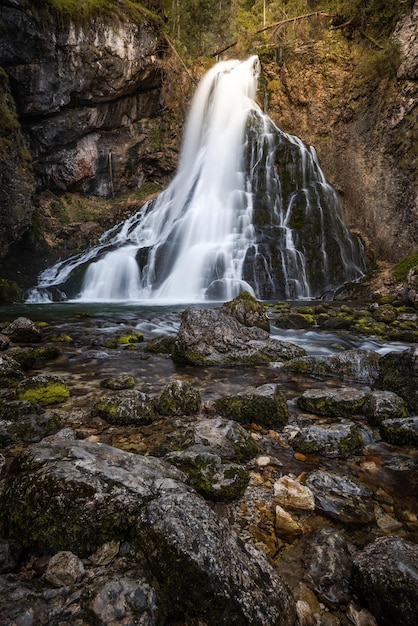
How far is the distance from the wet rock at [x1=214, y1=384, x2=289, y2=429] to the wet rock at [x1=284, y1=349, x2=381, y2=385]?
1.79 meters

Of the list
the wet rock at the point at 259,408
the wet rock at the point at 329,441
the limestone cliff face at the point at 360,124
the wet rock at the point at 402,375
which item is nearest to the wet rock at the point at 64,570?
the wet rock at the point at 329,441

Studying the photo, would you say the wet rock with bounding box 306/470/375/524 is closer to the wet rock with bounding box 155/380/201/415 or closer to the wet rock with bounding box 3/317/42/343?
the wet rock with bounding box 155/380/201/415

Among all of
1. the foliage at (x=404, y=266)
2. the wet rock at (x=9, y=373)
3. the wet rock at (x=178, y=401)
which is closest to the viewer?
the wet rock at (x=178, y=401)

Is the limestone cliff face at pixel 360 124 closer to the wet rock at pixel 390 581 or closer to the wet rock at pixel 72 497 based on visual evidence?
the wet rock at pixel 390 581

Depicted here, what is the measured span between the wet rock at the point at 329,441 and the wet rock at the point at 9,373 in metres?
3.55

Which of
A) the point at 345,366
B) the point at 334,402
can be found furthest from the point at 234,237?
the point at 334,402

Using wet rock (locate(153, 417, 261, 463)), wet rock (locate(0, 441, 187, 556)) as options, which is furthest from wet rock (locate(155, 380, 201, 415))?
wet rock (locate(0, 441, 187, 556))

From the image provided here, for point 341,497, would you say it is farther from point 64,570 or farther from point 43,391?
point 43,391

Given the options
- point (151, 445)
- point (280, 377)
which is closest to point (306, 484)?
point (151, 445)

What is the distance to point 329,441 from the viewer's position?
3.03 m

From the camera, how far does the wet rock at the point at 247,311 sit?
24.6 feet

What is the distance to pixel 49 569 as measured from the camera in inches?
59.7

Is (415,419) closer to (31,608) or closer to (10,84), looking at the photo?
(31,608)

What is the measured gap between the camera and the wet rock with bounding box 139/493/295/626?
4.52ft
